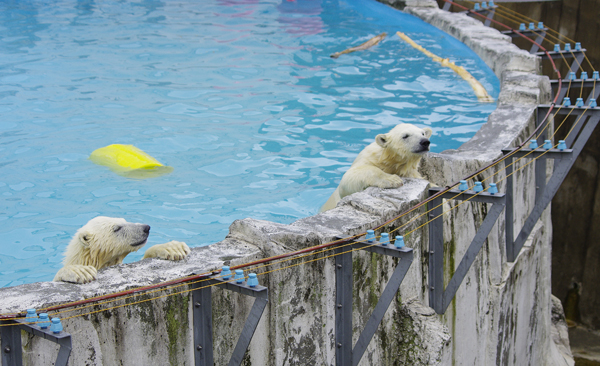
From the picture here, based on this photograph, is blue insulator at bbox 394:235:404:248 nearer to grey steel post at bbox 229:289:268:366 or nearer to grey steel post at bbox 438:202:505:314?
grey steel post at bbox 229:289:268:366

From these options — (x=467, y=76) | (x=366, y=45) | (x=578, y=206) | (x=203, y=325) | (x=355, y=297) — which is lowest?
(x=578, y=206)

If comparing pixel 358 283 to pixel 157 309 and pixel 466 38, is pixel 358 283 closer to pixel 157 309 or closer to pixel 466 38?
pixel 157 309

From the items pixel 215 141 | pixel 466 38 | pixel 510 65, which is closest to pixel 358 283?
pixel 215 141

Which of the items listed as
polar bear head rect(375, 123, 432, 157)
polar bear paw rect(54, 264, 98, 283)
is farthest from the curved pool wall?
polar bear head rect(375, 123, 432, 157)

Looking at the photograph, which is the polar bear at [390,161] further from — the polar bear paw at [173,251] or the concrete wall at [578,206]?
the concrete wall at [578,206]

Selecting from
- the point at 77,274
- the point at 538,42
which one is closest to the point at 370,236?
the point at 77,274

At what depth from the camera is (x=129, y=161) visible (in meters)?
6.74

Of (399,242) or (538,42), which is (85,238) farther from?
(538,42)

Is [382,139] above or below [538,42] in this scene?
below

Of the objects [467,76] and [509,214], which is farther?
[467,76]

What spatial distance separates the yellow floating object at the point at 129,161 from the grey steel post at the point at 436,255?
345 cm

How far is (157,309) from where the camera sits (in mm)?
2828

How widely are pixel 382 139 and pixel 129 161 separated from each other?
3217 millimetres

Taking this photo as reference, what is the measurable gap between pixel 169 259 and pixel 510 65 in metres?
6.00
